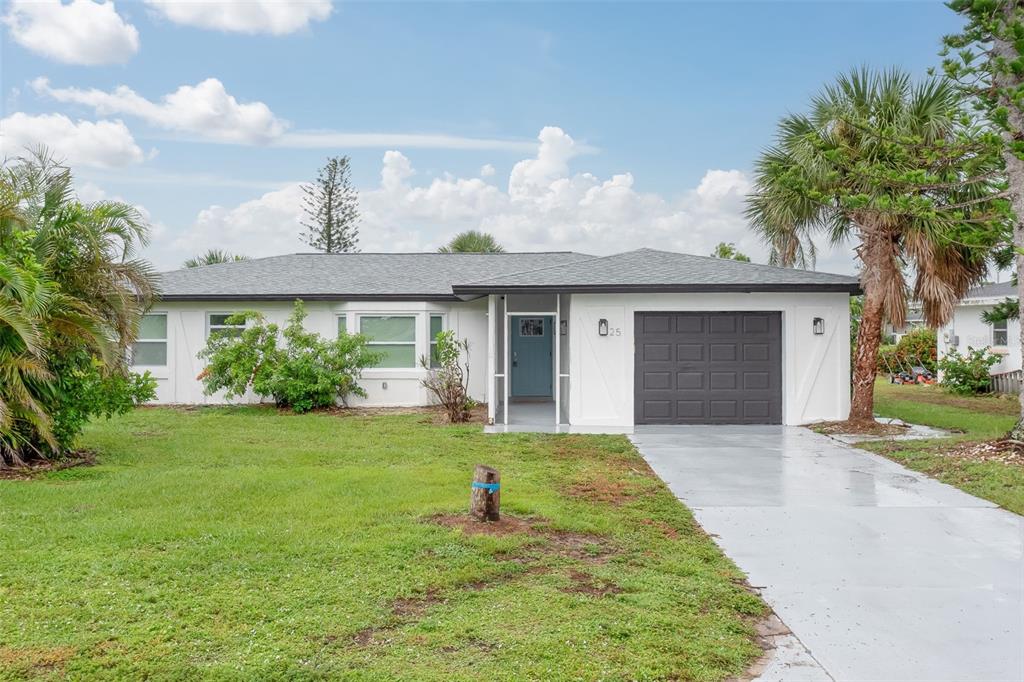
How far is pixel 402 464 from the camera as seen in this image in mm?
8781

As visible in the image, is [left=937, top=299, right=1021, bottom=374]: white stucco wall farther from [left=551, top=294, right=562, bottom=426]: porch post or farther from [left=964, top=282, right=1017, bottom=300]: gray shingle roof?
[left=551, top=294, right=562, bottom=426]: porch post

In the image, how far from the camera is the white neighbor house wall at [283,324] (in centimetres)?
1528

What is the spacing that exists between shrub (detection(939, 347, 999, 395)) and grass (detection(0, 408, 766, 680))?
46.6ft

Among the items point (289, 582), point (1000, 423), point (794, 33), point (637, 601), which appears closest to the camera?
point (637, 601)

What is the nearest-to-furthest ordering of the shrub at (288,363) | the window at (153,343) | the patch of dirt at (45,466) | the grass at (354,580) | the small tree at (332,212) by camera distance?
1. the grass at (354,580)
2. the patch of dirt at (45,466)
3. the shrub at (288,363)
4. the window at (153,343)
5. the small tree at (332,212)

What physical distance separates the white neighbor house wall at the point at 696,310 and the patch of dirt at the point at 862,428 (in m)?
0.68

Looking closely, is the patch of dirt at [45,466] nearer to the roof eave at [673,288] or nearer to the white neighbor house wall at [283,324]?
the roof eave at [673,288]

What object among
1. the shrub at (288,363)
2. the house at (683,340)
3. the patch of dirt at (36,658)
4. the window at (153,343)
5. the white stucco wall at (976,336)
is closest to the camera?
the patch of dirt at (36,658)

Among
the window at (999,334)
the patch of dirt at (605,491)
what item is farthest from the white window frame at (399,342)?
the window at (999,334)

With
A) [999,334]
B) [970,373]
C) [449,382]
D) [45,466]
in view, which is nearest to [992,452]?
[449,382]

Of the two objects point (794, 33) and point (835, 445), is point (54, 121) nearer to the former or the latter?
point (794, 33)

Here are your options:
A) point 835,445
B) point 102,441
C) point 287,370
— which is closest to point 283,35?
point 287,370

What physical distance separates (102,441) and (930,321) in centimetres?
1336

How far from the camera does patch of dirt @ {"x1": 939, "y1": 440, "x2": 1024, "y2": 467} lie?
8750 mm
